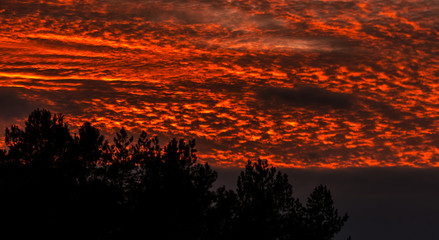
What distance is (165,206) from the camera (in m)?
34.8

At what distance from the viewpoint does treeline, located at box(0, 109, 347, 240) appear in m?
31.9

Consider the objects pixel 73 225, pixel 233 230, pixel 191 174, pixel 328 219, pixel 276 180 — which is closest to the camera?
pixel 73 225

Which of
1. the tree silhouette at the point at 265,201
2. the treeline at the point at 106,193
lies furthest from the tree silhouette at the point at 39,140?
the tree silhouette at the point at 265,201

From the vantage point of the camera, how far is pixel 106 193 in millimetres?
Answer: 33219

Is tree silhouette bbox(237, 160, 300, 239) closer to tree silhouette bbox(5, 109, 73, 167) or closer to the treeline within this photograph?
the treeline

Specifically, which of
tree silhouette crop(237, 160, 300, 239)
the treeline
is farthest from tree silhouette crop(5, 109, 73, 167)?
tree silhouette crop(237, 160, 300, 239)

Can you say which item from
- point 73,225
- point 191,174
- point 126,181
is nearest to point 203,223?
point 191,174

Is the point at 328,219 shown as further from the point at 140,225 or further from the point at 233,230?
the point at 140,225

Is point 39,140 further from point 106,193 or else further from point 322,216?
point 322,216

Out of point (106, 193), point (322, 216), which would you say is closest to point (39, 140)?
point (106, 193)

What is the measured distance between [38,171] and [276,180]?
19346 mm

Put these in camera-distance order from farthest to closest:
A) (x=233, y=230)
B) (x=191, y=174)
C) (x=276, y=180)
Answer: (x=276, y=180) < (x=233, y=230) < (x=191, y=174)

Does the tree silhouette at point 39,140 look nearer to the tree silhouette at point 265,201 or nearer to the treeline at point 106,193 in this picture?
the treeline at point 106,193

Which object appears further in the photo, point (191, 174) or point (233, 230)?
point (233, 230)
